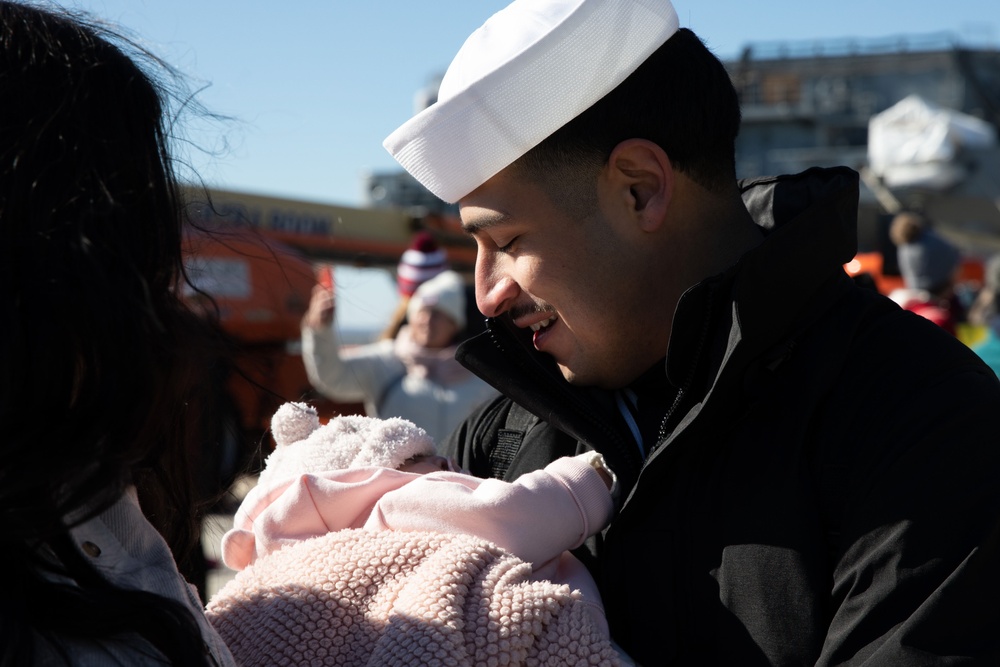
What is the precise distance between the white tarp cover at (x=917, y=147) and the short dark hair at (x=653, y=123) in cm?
2070

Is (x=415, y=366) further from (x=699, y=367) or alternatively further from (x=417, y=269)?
(x=699, y=367)

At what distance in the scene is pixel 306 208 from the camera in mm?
13133

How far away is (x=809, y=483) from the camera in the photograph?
69.5 inches

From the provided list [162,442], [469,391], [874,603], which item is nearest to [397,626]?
[162,442]

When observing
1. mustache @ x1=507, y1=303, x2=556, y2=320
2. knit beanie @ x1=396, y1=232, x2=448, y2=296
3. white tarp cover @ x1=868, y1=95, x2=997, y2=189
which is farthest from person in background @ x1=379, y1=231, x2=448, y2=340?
white tarp cover @ x1=868, y1=95, x2=997, y2=189

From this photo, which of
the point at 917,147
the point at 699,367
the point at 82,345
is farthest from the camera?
the point at 917,147

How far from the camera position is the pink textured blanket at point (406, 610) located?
153 cm

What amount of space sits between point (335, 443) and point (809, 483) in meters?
0.86

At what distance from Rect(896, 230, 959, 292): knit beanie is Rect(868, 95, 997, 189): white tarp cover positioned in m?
15.5

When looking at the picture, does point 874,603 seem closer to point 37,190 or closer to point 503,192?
point 503,192

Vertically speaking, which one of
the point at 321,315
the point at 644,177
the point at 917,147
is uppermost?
the point at 644,177

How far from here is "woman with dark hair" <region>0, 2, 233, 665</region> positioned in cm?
108

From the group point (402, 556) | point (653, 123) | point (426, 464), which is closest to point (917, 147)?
point (653, 123)

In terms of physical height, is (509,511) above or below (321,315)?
above
